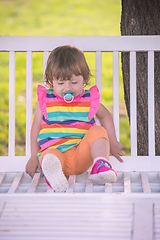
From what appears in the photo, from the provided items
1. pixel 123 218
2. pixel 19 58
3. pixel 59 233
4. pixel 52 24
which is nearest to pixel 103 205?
pixel 123 218

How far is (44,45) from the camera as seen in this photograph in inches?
60.9

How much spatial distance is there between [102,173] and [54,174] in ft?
0.63

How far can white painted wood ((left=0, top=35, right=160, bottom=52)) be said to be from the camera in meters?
1.54

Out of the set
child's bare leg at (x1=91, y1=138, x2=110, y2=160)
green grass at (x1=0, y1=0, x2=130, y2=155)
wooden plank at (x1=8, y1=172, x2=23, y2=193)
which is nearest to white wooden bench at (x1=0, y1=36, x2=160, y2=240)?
wooden plank at (x1=8, y1=172, x2=23, y2=193)

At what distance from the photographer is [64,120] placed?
143cm

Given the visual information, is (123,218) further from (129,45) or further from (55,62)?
(129,45)

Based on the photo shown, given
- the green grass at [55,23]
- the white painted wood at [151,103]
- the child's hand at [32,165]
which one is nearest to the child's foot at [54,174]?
the child's hand at [32,165]

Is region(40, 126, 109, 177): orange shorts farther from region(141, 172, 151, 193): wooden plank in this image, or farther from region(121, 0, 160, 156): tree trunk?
region(121, 0, 160, 156): tree trunk

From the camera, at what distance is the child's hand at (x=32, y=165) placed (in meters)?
1.43

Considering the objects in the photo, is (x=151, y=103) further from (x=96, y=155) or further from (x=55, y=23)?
(x=55, y=23)

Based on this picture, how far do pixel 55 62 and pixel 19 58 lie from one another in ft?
7.84

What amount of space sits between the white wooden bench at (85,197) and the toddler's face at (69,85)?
0.18 meters

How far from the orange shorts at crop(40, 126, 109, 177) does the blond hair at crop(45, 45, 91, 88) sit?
27 cm

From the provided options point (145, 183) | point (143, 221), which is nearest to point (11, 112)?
point (145, 183)
